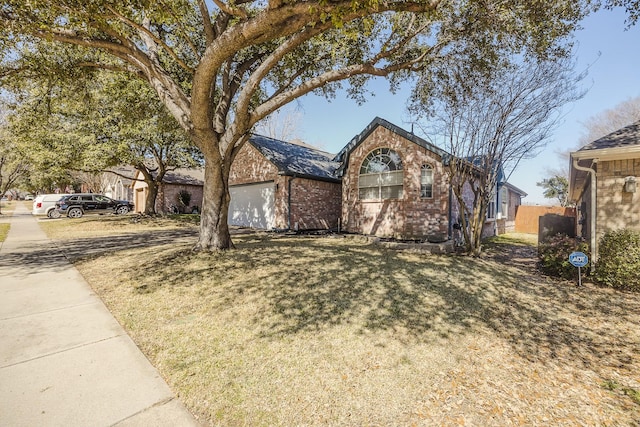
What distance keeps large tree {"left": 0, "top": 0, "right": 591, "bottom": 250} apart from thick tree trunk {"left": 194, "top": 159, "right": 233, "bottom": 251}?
0.03 metres

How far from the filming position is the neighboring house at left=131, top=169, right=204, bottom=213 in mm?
24750

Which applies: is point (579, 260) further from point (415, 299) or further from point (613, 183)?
point (415, 299)

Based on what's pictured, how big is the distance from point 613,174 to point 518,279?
3.32 metres

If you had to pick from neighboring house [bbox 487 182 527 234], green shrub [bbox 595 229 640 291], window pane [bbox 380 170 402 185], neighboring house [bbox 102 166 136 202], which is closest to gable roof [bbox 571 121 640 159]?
green shrub [bbox 595 229 640 291]

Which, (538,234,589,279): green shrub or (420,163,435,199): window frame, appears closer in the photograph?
(538,234,589,279): green shrub

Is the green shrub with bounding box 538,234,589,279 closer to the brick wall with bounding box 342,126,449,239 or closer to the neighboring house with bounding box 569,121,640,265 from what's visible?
the neighboring house with bounding box 569,121,640,265

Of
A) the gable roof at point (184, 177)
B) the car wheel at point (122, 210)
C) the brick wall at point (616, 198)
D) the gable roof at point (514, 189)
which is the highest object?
the gable roof at point (184, 177)

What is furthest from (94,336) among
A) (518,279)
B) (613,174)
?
(613,174)

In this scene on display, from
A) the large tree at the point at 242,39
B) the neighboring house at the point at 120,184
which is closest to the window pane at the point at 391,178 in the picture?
the large tree at the point at 242,39

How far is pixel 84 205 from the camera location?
20344mm

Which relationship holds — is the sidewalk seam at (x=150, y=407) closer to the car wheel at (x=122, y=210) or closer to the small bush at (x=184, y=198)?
the car wheel at (x=122, y=210)

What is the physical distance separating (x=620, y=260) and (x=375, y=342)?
253 inches

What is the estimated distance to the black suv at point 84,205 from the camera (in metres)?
19.7

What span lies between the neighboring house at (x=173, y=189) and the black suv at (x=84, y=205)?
3.14 metres
